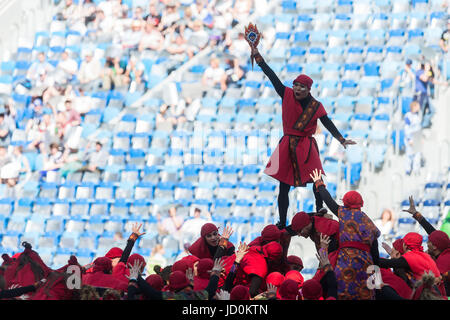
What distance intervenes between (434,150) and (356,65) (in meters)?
2.11

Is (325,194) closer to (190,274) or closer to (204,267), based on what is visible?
(204,267)

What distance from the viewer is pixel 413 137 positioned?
13.8 meters

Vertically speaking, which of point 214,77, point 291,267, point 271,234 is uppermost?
point 214,77

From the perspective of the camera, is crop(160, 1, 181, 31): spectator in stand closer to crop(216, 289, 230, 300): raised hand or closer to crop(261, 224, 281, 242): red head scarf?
crop(261, 224, 281, 242): red head scarf

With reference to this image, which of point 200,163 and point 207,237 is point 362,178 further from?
point 207,237

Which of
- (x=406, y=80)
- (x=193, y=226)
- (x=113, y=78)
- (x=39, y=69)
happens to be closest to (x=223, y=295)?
(x=193, y=226)

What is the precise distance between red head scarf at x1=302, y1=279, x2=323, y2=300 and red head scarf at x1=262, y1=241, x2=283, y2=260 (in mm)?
900

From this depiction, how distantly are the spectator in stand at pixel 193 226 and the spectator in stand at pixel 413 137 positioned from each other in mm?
2764

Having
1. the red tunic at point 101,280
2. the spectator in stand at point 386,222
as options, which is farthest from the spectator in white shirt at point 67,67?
the red tunic at point 101,280

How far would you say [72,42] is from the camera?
17094 millimetres

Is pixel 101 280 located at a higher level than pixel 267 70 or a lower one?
lower

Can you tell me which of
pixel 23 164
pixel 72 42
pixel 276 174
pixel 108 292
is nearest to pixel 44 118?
pixel 23 164

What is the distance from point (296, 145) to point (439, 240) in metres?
1.49

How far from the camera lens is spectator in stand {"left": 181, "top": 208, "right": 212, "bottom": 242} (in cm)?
1327
